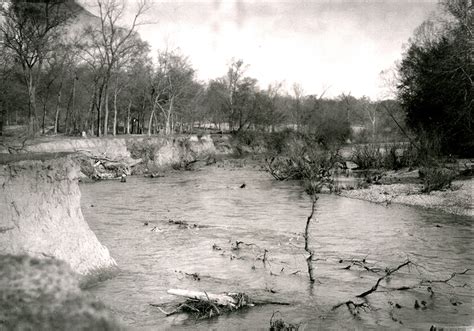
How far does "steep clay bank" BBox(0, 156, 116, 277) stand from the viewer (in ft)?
25.3

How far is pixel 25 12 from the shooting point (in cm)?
3319

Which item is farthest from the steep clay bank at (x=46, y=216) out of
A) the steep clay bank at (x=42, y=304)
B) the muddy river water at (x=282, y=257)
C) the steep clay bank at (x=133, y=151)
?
the steep clay bank at (x=133, y=151)

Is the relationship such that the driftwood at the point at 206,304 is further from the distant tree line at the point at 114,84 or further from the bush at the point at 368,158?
the bush at the point at 368,158

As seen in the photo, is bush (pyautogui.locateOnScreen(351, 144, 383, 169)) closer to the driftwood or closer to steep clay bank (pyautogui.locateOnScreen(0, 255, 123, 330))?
the driftwood

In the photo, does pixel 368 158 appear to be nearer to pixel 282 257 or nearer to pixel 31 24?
pixel 282 257

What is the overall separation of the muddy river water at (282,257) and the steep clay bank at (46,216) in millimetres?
744

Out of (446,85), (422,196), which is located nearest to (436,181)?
(422,196)

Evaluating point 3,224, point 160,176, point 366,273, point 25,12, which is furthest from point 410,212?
point 25,12

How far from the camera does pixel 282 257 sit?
1183cm

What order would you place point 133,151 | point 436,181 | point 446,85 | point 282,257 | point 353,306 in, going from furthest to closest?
point 133,151, point 446,85, point 436,181, point 282,257, point 353,306

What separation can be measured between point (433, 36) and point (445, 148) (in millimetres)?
20201

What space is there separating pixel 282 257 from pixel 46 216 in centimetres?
607

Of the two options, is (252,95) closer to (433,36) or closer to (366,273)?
(433,36)

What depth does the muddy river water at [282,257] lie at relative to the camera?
7.93m
